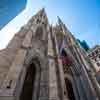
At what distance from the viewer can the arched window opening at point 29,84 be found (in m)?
8.12

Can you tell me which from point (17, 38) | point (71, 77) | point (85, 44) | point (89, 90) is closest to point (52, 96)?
point (89, 90)

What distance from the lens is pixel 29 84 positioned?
9.02 m

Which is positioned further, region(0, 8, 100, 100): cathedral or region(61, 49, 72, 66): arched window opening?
region(61, 49, 72, 66): arched window opening

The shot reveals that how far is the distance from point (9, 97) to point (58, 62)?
5.58 m

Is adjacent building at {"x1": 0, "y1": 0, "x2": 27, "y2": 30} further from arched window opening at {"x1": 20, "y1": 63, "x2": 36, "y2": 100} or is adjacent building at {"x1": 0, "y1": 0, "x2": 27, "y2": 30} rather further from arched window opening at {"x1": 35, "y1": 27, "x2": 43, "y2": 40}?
arched window opening at {"x1": 20, "y1": 63, "x2": 36, "y2": 100}

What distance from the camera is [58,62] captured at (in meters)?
10.7

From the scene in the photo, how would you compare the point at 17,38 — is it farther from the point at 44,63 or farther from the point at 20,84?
the point at 20,84

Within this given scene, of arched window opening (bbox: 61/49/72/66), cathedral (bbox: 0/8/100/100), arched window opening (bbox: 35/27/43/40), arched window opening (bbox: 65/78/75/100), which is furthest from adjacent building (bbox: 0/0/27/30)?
arched window opening (bbox: 65/78/75/100)

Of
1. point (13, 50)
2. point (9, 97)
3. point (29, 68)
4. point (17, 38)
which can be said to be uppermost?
point (17, 38)

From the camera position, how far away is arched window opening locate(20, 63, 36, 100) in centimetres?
812

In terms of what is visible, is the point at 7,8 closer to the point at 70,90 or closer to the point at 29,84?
the point at 29,84

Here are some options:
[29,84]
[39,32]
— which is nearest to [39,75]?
[29,84]

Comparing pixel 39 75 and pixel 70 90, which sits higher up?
pixel 39 75

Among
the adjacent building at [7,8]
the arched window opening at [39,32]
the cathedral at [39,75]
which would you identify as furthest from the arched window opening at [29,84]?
the adjacent building at [7,8]
